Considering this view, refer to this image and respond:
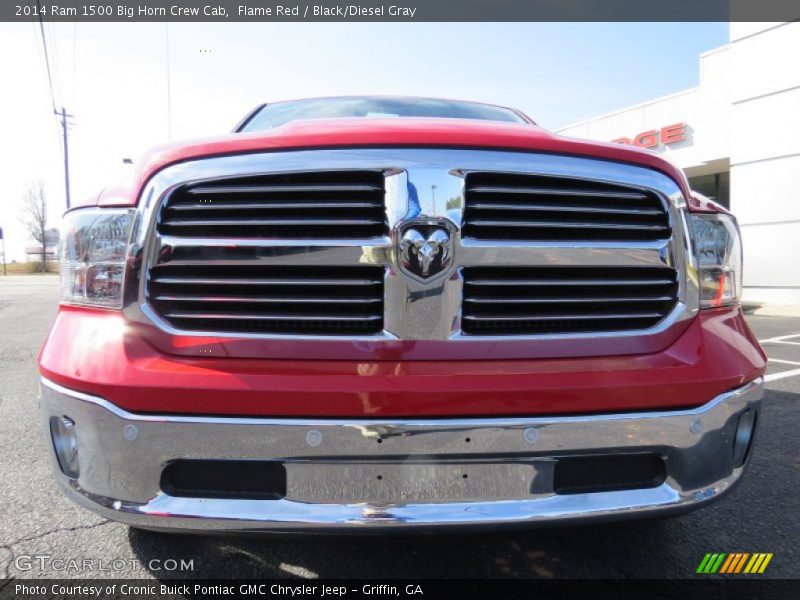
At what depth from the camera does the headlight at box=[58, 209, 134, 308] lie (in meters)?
1.56

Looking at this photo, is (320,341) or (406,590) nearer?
(320,341)

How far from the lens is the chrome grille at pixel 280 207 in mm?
1499

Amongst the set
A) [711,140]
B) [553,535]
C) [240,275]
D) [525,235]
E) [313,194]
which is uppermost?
[711,140]

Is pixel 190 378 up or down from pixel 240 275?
down

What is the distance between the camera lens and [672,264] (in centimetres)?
164

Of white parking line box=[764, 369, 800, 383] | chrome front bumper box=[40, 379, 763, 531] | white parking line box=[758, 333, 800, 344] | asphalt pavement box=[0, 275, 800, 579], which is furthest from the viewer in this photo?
white parking line box=[758, 333, 800, 344]

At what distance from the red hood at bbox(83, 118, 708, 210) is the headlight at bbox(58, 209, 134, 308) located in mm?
58

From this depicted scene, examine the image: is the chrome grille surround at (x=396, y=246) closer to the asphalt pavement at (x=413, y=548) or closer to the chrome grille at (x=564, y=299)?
the chrome grille at (x=564, y=299)

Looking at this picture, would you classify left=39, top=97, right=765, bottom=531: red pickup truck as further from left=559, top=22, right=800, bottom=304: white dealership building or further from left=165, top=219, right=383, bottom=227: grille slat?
left=559, top=22, right=800, bottom=304: white dealership building

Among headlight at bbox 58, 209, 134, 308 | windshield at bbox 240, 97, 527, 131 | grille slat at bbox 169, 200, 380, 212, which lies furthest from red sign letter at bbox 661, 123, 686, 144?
headlight at bbox 58, 209, 134, 308

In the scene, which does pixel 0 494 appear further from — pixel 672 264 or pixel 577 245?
pixel 672 264

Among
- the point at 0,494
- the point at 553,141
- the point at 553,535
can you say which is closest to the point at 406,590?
the point at 553,535

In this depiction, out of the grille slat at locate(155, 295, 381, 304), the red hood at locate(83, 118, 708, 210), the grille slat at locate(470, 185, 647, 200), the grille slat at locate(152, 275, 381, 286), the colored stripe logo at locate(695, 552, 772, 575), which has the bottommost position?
the colored stripe logo at locate(695, 552, 772, 575)

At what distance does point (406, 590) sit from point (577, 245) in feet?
4.03
